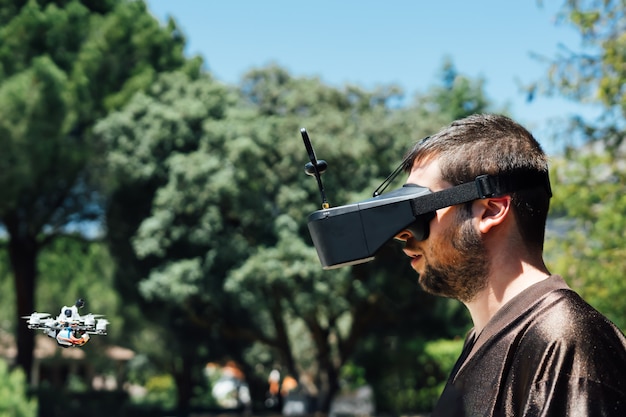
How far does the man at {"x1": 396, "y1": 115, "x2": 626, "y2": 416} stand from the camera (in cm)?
144

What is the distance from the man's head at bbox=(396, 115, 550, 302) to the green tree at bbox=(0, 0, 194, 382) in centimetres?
1162

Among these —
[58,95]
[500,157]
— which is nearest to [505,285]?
[500,157]

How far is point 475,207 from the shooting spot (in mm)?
1681

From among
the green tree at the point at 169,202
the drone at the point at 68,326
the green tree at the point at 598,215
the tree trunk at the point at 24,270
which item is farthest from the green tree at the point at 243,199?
the drone at the point at 68,326

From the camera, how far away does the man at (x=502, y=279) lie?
144cm

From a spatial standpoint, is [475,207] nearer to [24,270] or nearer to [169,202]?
[169,202]

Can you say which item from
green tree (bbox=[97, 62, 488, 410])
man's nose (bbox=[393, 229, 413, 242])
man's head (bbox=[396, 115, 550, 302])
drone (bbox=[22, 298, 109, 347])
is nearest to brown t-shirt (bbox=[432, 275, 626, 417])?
man's head (bbox=[396, 115, 550, 302])

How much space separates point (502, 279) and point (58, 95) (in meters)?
14.8

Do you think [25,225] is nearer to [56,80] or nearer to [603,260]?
[56,80]

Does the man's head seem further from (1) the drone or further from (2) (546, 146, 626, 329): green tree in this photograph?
(2) (546, 146, 626, 329): green tree

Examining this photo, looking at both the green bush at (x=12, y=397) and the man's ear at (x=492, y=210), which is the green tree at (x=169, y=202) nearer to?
the green bush at (x=12, y=397)

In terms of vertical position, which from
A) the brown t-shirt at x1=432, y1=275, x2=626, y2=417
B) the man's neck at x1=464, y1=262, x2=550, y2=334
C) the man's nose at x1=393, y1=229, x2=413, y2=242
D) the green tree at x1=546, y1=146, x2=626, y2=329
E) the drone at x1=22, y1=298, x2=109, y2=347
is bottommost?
the brown t-shirt at x1=432, y1=275, x2=626, y2=417

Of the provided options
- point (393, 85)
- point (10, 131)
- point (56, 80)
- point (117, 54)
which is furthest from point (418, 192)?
point (393, 85)

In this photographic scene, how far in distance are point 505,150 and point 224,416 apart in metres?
26.5
